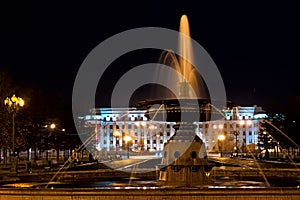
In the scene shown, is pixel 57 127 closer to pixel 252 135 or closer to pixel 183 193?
pixel 183 193

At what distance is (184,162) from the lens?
798 inches

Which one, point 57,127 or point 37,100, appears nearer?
point 37,100

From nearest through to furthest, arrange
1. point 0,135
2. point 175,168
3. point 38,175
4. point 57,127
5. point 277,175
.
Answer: point 175,168
point 38,175
point 277,175
point 0,135
point 57,127

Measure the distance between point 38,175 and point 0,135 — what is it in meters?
20.3

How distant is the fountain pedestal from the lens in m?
20.2

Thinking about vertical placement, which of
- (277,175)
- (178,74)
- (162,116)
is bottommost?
(277,175)

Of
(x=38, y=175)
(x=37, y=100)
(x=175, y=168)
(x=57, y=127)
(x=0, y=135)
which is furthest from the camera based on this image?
(x=57, y=127)

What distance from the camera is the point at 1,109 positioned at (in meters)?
46.1

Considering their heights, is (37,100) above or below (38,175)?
above

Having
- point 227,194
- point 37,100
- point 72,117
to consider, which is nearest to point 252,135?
point 72,117

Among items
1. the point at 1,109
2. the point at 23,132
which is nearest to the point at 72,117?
the point at 23,132

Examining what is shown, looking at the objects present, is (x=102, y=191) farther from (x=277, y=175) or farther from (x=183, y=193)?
(x=277, y=175)

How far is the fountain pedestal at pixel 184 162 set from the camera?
20172 millimetres

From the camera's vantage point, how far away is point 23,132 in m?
50.7
